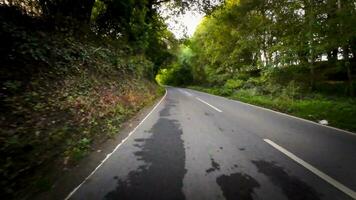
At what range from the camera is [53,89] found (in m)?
7.55

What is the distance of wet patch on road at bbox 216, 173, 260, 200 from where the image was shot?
3.79 metres

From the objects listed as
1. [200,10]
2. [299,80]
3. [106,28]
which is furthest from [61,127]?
[200,10]

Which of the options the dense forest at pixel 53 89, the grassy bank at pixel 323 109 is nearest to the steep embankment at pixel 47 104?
the dense forest at pixel 53 89

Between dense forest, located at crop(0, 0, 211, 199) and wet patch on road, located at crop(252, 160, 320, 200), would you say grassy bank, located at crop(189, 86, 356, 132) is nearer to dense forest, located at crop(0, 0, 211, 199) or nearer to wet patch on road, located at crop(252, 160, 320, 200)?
wet patch on road, located at crop(252, 160, 320, 200)

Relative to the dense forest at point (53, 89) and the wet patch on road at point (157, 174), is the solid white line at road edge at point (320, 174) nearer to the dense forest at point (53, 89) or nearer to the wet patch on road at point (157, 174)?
the wet patch on road at point (157, 174)

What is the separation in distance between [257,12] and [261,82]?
6.29m

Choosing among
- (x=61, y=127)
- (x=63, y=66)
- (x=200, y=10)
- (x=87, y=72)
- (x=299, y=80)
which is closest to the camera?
(x=61, y=127)

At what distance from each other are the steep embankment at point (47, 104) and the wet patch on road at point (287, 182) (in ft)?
12.1

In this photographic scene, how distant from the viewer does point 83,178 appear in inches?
178

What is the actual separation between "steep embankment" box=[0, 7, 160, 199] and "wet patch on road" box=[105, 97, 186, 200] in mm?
1289

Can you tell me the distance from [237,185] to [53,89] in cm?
593

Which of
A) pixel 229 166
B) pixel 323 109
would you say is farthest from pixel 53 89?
pixel 323 109

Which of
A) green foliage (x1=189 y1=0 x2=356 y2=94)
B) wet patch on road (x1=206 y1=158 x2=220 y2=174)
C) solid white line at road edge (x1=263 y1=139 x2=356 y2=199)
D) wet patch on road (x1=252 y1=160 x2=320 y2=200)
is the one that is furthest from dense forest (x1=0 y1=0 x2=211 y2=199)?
Result: green foliage (x1=189 y1=0 x2=356 y2=94)

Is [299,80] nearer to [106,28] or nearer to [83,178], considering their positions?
[106,28]
